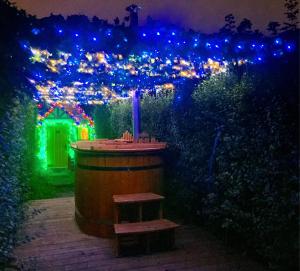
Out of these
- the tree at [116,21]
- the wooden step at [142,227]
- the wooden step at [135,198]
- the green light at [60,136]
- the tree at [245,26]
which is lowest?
the wooden step at [142,227]

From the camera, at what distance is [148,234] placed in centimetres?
446

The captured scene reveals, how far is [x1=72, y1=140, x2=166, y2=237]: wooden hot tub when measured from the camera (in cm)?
519

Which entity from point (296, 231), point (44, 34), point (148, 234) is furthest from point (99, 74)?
point (296, 231)

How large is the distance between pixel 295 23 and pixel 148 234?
310 centimetres

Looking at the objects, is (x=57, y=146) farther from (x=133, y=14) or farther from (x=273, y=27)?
(x=273, y=27)

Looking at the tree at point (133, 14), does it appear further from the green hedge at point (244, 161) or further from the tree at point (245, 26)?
the green hedge at point (244, 161)

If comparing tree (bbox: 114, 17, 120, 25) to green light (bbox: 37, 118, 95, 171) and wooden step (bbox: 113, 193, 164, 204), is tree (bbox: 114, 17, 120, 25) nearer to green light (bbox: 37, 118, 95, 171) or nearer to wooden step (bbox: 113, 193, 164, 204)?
wooden step (bbox: 113, 193, 164, 204)

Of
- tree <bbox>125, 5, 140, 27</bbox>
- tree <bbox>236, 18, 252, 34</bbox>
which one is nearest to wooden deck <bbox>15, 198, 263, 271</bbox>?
tree <bbox>125, 5, 140, 27</bbox>

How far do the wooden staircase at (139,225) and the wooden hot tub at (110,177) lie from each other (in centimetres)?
23

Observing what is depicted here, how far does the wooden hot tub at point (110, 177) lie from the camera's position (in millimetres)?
5191

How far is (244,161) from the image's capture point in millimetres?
4039

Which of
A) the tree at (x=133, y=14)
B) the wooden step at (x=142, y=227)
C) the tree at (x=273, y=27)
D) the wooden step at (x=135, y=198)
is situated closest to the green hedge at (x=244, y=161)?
the tree at (x=273, y=27)

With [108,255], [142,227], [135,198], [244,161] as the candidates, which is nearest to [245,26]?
[244,161]

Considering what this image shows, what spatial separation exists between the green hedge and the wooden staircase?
0.67 meters
